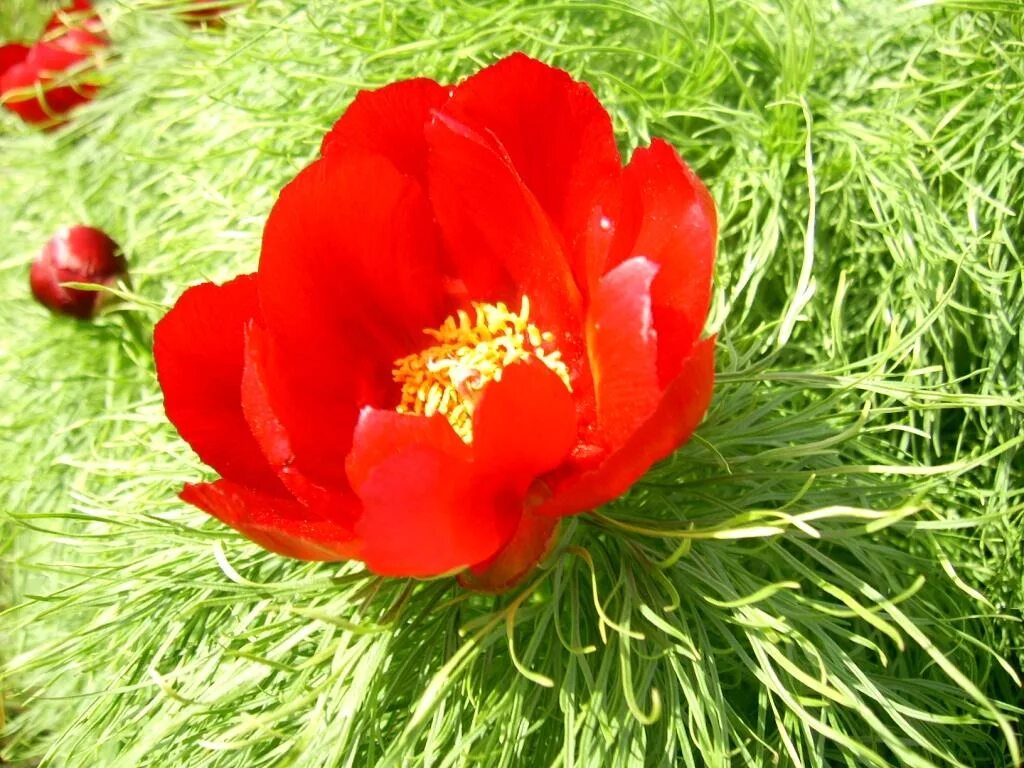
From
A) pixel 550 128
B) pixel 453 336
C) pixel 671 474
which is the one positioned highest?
pixel 550 128

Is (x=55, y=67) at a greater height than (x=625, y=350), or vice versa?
(x=625, y=350)

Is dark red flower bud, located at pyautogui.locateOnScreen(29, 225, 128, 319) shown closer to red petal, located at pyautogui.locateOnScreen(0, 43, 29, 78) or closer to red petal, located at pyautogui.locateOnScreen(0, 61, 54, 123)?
red petal, located at pyautogui.locateOnScreen(0, 61, 54, 123)

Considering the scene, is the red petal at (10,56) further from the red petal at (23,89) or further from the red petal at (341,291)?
the red petal at (341,291)

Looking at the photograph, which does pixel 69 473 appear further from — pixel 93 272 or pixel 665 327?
pixel 665 327

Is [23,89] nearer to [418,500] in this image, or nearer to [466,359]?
[466,359]

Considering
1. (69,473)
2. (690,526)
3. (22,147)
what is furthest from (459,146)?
(22,147)

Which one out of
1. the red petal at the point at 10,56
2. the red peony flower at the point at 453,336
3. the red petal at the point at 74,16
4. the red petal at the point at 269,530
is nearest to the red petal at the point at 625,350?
the red peony flower at the point at 453,336

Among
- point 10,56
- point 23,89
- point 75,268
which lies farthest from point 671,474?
point 10,56
